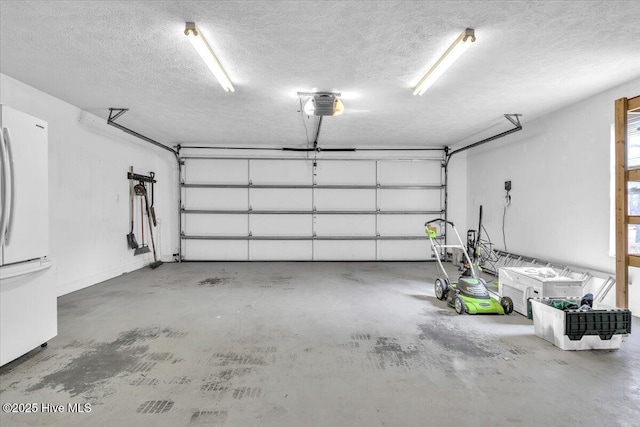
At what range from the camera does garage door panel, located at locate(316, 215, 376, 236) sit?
26.2 feet

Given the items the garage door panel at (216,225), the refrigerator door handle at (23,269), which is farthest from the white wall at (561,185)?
the refrigerator door handle at (23,269)

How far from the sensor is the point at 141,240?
6902 mm

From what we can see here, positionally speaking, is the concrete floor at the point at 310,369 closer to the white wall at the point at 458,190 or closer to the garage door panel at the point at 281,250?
the garage door panel at the point at 281,250

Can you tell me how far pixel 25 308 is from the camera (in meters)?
2.64

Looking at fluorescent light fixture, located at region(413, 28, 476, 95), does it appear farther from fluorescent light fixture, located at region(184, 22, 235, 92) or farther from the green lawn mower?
fluorescent light fixture, located at region(184, 22, 235, 92)

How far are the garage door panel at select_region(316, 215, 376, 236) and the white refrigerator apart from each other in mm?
5747

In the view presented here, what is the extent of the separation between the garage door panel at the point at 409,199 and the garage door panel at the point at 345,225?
0.55m

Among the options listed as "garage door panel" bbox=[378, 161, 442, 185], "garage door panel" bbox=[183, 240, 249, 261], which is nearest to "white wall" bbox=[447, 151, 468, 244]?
"garage door panel" bbox=[378, 161, 442, 185]

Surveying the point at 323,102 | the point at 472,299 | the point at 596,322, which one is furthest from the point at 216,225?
the point at 596,322

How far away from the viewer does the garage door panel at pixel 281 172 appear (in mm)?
7867

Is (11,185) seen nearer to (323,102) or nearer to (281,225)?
(323,102)

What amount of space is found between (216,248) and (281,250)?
67.7 inches

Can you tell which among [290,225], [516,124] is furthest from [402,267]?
[516,124]

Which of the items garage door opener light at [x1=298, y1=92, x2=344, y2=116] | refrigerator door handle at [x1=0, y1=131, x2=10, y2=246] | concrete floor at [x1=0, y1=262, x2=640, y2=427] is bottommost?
concrete floor at [x1=0, y1=262, x2=640, y2=427]
